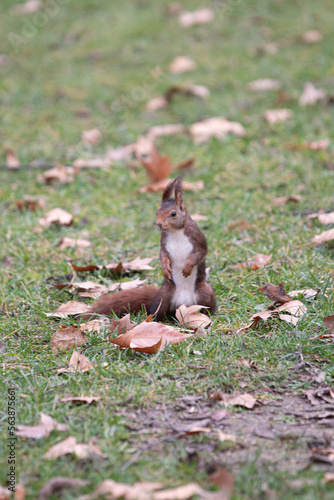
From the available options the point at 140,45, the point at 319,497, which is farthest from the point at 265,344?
the point at 140,45

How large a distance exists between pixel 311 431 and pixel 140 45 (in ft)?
20.4

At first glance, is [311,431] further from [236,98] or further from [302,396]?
[236,98]

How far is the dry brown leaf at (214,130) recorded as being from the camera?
5.39 meters

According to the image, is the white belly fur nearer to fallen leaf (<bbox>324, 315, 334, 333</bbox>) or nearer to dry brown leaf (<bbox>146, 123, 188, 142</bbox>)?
fallen leaf (<bbox>324, 315, 334, 333</bbox>)

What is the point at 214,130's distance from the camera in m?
5.44

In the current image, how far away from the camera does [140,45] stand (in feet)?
24.7

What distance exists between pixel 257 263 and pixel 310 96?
2.90m

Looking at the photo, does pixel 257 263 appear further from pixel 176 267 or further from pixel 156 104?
pixel 156 104

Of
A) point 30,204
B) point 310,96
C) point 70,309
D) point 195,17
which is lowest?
point 30,204

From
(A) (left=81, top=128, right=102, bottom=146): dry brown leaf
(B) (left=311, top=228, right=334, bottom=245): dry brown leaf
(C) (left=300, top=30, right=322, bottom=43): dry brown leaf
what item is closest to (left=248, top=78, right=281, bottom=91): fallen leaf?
(C) (left=300, top=30, right=322, bottom=43): dry brown leaf

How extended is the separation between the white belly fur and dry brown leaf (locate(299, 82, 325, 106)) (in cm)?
337

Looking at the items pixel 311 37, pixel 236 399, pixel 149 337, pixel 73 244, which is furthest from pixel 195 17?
pixel 236 399

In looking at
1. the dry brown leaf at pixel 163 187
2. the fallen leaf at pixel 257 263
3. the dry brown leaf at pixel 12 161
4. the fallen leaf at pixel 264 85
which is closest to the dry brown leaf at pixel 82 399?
the fallen leaf at pixel 257 263

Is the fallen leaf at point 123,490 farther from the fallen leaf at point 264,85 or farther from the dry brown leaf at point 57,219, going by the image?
the fallen leaf at point 264,85
